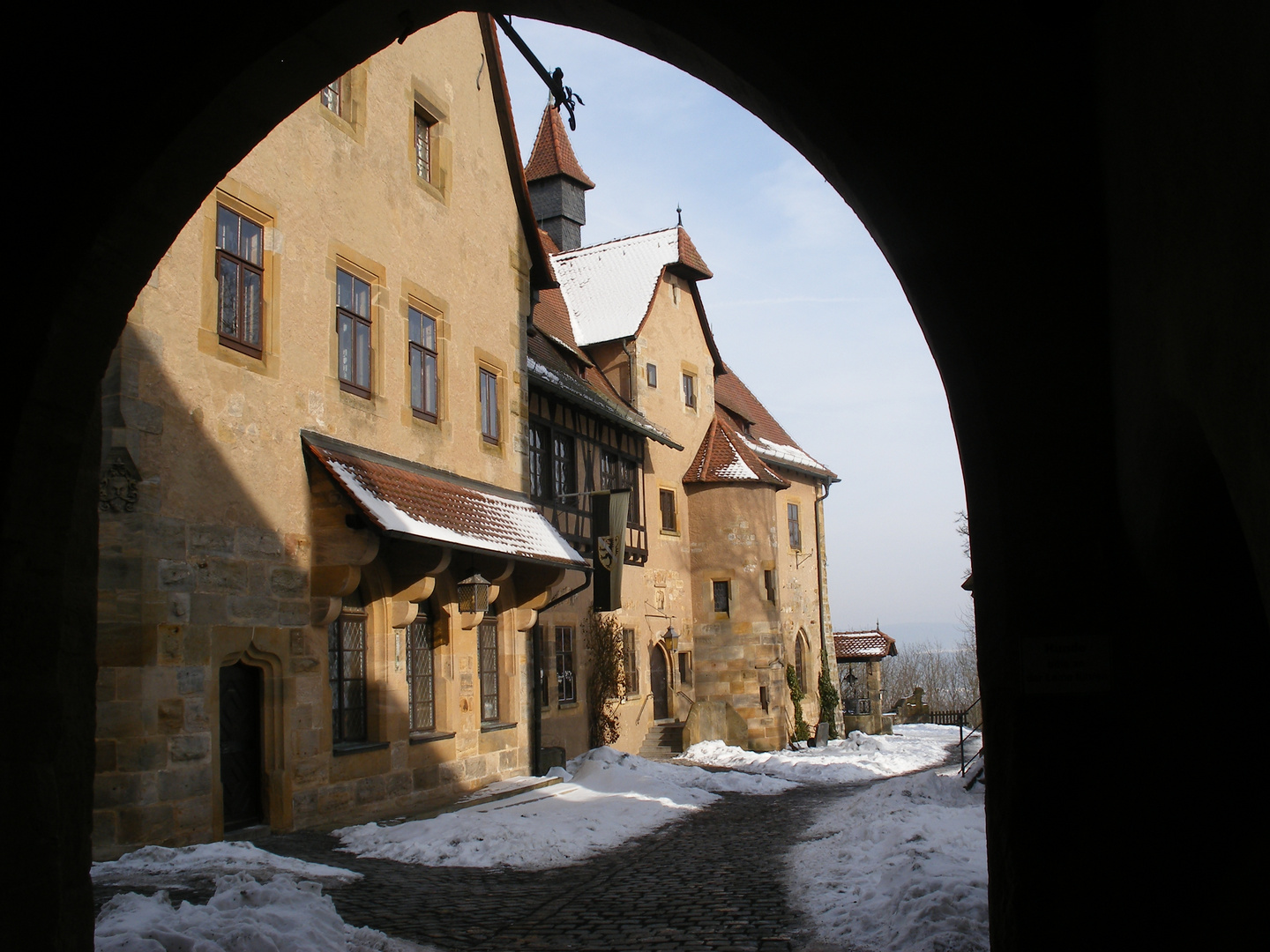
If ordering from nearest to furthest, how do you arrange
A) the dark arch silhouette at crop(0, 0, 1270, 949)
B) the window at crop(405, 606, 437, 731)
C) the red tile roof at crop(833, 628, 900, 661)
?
the dark arch silhouette at crop(0, 0, 1270, 949)
the window at crop(405, 606, 437, 731)
the red tile roof at crop(833, 628, 900, 661)

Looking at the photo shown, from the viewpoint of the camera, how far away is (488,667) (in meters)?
15.4

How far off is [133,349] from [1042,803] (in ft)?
27.1

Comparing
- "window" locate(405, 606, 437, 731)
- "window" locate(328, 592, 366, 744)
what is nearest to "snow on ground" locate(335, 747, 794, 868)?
"window" locate(328, 592, 366, 744)

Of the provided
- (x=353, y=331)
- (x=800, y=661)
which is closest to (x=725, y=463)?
(x=800, y=661)

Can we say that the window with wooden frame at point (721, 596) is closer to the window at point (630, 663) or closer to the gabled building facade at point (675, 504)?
the gabled building facade at point (675, 504)

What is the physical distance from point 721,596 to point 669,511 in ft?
7.62

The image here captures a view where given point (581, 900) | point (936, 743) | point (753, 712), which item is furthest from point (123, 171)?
point (936, 743)

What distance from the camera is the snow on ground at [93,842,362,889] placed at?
24.9ft

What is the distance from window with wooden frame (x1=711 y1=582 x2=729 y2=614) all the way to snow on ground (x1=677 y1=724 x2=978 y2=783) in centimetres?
315

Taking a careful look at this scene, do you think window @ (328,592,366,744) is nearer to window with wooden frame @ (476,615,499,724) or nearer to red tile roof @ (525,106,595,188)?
window with wooden frame @ (476,615,499,724)

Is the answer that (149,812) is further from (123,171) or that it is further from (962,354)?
(962,354)

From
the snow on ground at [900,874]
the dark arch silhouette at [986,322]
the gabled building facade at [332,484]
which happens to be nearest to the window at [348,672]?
the gabled building facade at [332,484]

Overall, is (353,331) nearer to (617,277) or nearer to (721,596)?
(617,277)

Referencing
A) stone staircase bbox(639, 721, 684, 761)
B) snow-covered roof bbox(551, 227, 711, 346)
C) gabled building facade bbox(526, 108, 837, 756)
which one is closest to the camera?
gabled building facade bbox(526, 108, 837, 756)
